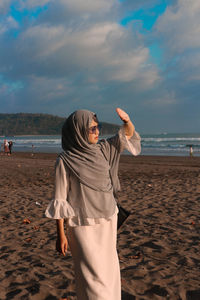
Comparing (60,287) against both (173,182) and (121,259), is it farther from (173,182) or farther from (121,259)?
(173,182)

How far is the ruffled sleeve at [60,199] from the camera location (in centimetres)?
241

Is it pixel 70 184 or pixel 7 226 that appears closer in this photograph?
pixel 70 184

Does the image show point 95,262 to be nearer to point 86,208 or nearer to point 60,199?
point 86,208

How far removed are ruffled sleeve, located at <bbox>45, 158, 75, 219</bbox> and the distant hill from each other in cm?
15581

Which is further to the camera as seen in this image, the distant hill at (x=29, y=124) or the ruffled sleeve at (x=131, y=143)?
the distant hill at (x=29, y=124)

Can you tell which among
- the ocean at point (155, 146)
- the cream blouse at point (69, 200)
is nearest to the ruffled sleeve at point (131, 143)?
the cream blouse at point (69, 200)

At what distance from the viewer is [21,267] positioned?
4227 millimetres

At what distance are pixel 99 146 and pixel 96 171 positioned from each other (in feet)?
0.83

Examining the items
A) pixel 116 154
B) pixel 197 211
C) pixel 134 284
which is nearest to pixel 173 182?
pixel 197 211

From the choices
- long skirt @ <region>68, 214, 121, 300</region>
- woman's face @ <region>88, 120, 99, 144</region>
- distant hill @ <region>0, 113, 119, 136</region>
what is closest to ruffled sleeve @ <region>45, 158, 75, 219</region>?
long skirt @ <region>68, 214, 121, 300</region>

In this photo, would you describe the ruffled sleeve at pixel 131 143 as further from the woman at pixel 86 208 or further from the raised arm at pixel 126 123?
the woman at pixel 86 208

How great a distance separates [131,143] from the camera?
279cm

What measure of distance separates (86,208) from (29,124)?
591 feet

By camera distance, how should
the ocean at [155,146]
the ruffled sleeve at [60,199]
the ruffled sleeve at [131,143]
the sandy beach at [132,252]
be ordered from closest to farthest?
the ruffled sleeve at [60,199] → the ruffled sleeve at [131,143] → the sandy beach at [132,252] → the ocean at [155,146]
